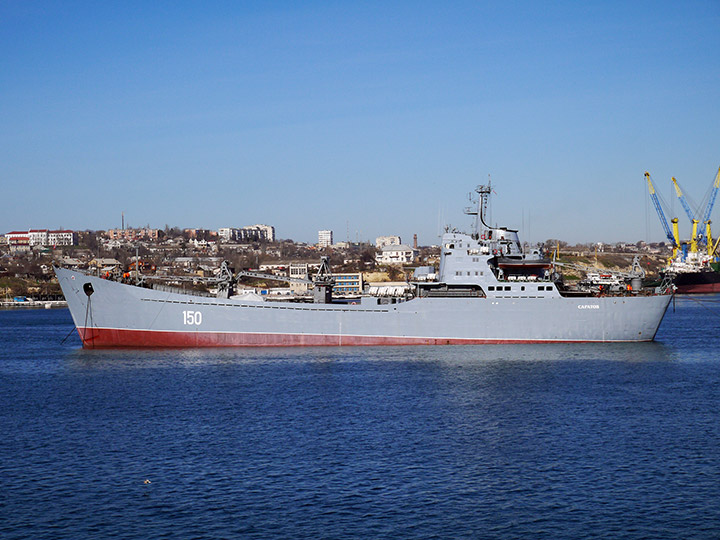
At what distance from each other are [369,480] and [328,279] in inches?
1081

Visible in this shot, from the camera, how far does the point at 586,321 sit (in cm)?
4316

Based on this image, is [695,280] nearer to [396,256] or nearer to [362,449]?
[396,256]

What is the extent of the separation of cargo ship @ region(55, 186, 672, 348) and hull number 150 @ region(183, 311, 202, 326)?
58 millimetres

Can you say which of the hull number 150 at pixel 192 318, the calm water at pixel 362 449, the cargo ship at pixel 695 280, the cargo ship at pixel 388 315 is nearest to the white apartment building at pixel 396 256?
the cargo ship at pixel 695 280

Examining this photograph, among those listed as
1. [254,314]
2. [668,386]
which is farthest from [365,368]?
[668,386]

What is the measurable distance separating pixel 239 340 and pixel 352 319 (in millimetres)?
6757

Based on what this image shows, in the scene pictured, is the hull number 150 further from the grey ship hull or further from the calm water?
the calm water

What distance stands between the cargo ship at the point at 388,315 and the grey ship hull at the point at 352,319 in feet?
0.19

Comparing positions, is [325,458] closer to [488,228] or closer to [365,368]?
[365,368]

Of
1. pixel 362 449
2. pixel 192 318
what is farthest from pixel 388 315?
pixel 362 449

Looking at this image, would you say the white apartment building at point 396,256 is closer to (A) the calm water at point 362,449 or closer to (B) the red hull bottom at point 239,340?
(B) the red hull bottom at point 239,340

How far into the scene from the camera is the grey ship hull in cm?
4294

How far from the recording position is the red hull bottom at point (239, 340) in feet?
142

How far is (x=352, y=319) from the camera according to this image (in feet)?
142
